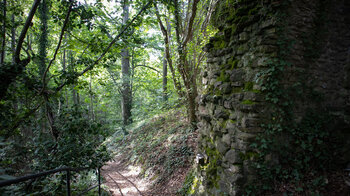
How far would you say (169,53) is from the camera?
677 cm

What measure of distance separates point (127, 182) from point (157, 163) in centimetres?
120

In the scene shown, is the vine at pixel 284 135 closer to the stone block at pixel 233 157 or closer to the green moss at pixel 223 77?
the stone block at pixel 233 157

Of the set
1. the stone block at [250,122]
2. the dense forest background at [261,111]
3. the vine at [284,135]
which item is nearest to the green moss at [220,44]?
the dense forest background at [261,111]

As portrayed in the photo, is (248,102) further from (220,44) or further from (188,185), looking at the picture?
(188,185)

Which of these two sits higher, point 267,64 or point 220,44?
point 220,44

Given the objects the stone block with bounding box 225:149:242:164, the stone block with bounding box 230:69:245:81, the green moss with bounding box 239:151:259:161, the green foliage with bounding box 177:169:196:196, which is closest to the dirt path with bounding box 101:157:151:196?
the green foliage with bounding box 177:169:196:196

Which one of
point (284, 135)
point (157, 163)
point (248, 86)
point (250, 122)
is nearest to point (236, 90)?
point (248, 86)

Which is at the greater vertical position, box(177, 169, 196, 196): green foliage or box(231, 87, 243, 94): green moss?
box(231, 87, 243, 94): green moss

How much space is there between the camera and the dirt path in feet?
17.3

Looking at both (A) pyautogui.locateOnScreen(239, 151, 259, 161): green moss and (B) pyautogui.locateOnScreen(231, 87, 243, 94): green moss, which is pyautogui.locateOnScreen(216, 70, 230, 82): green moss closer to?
(B) pyautogui.locateOnScreen(231, 87, 243, 94): green moss

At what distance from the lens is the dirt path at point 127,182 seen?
5276 mm

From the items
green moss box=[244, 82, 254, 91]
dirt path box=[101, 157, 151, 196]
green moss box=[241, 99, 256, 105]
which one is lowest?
dirt path box=[101, 157, 151, 196]

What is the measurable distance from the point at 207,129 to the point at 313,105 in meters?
1.91

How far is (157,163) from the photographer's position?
6043 mm
